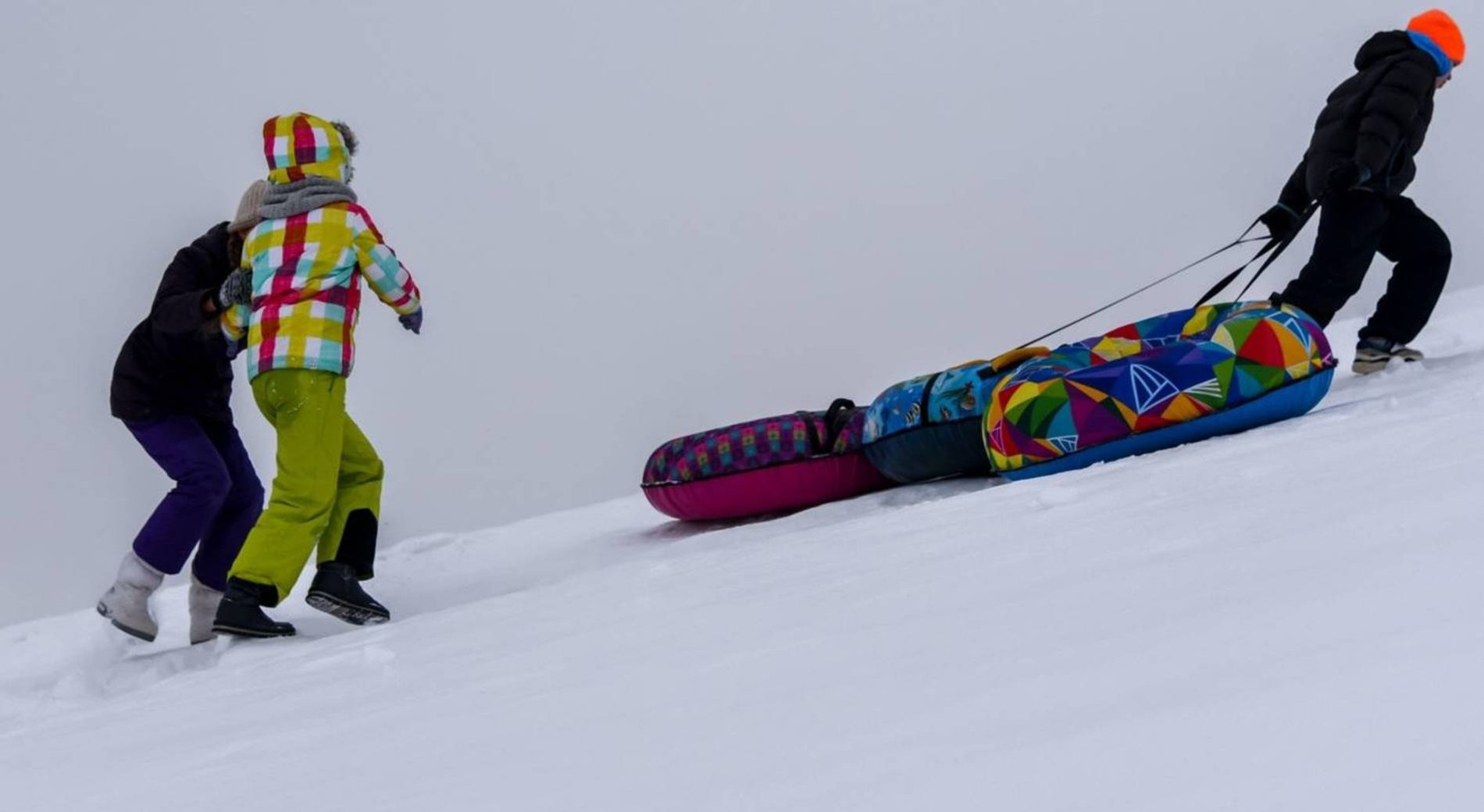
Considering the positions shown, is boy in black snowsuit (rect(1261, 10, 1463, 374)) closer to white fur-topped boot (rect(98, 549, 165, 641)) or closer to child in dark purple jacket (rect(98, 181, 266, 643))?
child in dark purple jacket (rect(98, 181, 266, 643))

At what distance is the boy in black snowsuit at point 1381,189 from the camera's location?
326cm

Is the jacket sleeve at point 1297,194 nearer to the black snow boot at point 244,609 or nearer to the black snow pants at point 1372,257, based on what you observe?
the black snow pants at point 1372,257

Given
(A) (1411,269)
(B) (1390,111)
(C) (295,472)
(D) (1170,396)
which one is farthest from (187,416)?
(A) (1411,269)

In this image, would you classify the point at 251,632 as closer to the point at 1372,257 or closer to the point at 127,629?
the point at 127,629

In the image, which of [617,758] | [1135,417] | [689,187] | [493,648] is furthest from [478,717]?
[689,187]

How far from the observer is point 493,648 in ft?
5.64

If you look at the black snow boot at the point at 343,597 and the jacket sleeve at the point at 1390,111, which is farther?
the jacket sleeve at the point at 1390,111

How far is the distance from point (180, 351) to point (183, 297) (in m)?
0.11

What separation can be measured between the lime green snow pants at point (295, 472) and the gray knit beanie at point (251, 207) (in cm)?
33

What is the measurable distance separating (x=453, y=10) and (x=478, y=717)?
485 cm

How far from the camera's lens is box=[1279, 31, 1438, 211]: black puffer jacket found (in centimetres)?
323

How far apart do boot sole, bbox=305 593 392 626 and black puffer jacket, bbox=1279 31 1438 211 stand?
7.94ft

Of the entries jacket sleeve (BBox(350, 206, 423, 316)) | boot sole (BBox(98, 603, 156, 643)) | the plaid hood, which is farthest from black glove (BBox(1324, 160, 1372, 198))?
boot sole (BBox(98, 603, 156, 643))

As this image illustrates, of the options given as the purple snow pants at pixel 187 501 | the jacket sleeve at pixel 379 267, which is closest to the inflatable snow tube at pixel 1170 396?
the jacket sleeve at pixel 379 267
